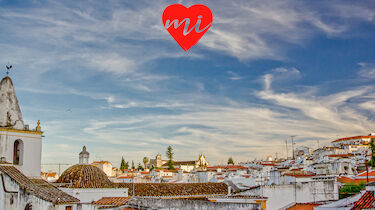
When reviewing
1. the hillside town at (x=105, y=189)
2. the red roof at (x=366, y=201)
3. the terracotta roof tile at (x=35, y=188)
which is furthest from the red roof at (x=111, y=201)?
the red roof at (x=366, y=201)

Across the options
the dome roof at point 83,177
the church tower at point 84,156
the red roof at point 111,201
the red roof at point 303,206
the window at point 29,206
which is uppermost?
the church tower at point 84,156

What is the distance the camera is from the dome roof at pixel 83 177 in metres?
27.9

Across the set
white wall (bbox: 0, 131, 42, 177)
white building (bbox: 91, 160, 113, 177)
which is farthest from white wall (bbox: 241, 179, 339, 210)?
white building (bbox: 91, 160, 113, 177)

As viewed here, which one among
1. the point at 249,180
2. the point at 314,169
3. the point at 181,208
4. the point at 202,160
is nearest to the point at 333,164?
the point at 314,169

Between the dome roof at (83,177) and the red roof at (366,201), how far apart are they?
19128 mm

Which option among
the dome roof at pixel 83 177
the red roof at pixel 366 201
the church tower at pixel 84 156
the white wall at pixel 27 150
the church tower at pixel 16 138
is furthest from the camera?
the church tower at pixel 84 156

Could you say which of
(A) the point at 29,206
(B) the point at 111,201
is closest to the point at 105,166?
(B) the point at 111,201

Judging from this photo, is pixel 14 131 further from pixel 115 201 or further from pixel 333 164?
pixel 333 164

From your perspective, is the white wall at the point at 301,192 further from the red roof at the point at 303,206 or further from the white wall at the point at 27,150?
the white wall at the point at 27,150

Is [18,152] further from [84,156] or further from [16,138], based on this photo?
[84,156]

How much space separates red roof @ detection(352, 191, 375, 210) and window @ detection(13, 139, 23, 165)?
18.2 metres

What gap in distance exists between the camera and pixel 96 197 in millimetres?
27922

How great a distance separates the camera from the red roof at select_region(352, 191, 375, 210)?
1496cm

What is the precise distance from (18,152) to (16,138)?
1.03 metres
